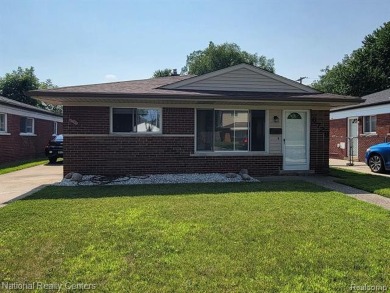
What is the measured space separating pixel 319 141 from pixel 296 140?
0.83 m

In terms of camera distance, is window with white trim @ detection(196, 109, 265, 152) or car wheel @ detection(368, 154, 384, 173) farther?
car wheel @ detection(368, 154, 384, 173)

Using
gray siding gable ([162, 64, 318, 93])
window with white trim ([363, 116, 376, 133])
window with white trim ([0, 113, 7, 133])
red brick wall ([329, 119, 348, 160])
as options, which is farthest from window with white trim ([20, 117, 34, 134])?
window with white trim ([363, 116, 376, 133])

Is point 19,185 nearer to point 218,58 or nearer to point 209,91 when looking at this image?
point 209,91

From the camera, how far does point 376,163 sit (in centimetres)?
1376

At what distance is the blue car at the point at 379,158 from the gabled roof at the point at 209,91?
3.00 meters

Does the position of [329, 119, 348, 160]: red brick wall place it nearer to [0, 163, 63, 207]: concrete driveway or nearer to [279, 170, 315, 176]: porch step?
[279, 170, 315, 176]: porch step

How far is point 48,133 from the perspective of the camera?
2583 centimetres

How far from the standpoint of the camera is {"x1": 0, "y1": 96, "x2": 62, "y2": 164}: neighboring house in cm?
1783

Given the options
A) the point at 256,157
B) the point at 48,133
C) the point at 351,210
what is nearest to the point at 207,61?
the point at 48,133

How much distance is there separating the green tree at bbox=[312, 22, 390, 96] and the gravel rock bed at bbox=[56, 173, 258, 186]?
25205 millimetres

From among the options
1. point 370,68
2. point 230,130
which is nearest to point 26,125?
point 230,130

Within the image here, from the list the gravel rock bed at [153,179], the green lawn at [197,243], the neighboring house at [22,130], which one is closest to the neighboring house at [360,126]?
the gravel rock bed at [153,179]

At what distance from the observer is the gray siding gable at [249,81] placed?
12492 mm

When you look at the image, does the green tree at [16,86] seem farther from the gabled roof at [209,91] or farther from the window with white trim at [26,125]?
the gabled roof at [209,91]
